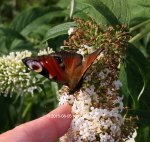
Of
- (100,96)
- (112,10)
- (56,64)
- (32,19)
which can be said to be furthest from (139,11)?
(32,19)

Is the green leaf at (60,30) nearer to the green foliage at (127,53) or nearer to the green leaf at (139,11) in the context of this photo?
the green foliage at (127,53)

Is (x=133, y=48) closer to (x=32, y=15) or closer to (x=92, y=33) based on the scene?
(x=92, y=33)

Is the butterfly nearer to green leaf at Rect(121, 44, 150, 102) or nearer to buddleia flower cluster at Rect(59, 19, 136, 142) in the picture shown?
buddleia flower cluster at Rect(59, 19, 136, 142)

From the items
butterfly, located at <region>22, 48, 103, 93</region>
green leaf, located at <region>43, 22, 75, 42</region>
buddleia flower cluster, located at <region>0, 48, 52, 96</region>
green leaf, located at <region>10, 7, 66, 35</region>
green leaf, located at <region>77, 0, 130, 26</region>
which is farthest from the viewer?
green leaf, located at <region>10, 7, 66, 35</region>

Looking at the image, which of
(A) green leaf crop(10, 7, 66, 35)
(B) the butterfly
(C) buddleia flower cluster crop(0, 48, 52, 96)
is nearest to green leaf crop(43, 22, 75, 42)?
(C) buddleia flower cluster crop(0, 48, 52, 96)

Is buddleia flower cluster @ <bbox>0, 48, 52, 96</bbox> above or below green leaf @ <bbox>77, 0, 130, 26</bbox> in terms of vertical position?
below

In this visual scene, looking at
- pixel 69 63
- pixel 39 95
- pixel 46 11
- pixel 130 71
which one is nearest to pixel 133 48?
pixel 130 71

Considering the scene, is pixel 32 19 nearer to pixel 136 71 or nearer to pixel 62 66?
pixel 136 71
